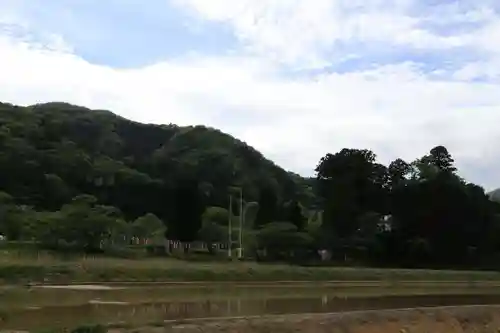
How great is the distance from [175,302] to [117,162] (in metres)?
61.8

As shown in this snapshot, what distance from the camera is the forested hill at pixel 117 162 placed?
227 feet

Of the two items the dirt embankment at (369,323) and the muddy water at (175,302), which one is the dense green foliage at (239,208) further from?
the dirt embankment at (369,323)

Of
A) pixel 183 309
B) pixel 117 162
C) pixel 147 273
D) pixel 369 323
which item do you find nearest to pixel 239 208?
pixel 117 162

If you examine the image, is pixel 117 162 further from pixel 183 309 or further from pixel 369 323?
pixel 369 323

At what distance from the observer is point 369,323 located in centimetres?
1878

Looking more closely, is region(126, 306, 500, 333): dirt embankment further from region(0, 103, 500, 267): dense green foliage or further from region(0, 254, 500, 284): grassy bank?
region(0, 103, 500, 267): dense green foliage

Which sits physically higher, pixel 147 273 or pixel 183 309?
pixel 147 273

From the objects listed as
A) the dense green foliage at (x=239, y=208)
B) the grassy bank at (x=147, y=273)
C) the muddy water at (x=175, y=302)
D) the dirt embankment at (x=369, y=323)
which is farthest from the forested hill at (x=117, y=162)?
the dirt embankment at (x=369, y=323)

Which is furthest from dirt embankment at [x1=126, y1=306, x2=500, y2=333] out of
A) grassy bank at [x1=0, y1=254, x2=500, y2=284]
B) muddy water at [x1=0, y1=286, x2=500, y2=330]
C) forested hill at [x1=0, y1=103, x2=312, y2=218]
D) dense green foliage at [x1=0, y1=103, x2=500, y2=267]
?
forested hill at [x1=0, y1=103, x2=312, y2=218]

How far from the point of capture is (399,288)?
3391 centimetres

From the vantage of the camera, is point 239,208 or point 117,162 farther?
point 117,162

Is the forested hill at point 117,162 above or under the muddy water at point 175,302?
above

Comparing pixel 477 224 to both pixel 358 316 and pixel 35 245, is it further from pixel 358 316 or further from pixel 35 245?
pixel 358 316

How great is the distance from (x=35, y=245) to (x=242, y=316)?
32.5 m
